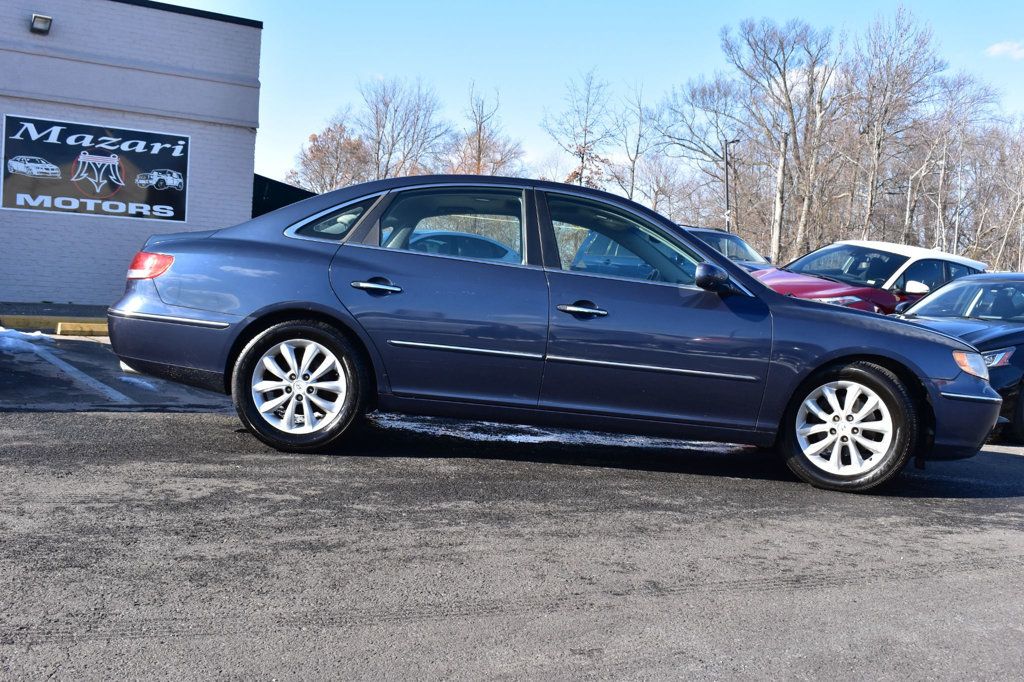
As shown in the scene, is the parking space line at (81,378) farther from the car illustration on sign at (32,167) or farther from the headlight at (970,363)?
the car illustration on sign at (32,167)

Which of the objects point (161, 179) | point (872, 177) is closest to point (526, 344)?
point (161, 179)

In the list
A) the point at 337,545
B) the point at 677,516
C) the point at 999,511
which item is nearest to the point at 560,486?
the point at 677,516

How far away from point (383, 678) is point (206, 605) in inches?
29.7

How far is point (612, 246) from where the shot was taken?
18.6 ft

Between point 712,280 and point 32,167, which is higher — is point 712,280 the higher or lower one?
the lower one

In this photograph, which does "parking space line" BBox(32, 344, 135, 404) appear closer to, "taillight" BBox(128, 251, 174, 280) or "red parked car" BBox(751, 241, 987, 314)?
"taillight" BBox(128, 251, 174, 280)

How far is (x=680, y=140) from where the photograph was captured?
5700 centimetres

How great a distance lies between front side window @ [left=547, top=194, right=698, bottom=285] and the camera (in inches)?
219

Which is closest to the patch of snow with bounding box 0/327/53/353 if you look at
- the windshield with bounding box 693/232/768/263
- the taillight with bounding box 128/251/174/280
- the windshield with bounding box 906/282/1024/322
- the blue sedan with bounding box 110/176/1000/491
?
the taillight with bounding box 128/251/174/280

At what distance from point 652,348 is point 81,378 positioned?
4.96 metres

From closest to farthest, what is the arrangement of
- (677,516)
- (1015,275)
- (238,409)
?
1. (677,516)
2. (238,409)
3. (1015,275)

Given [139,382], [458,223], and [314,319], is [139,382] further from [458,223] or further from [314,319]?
[458,223]

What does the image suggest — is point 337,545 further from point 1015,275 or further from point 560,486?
point 1015,275

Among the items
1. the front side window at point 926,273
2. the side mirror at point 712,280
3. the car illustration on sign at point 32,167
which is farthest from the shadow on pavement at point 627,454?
the car illustration on sign at point 32,167
